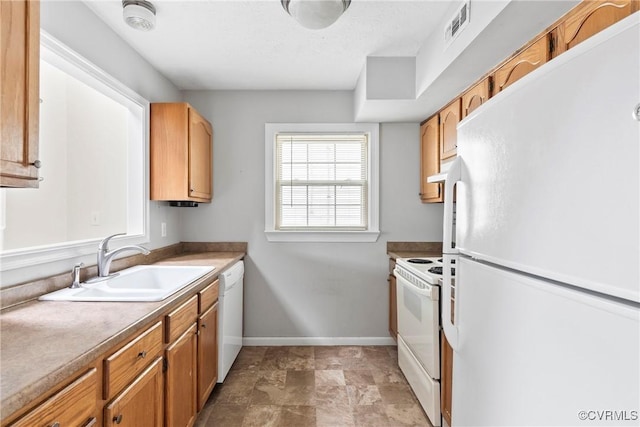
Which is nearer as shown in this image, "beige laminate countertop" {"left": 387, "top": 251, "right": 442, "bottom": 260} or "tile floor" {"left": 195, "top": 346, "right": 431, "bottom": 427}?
"tile floor" {"left": 195, "top": 346, "right": 431, "bottom": 427}

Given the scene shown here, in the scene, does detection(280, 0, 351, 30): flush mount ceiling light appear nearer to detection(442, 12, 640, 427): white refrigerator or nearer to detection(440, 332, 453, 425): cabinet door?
detection(442, 12, 640, 427): white refrigerator

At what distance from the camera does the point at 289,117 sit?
312 centimetres

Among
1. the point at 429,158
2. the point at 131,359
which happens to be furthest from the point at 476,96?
the point at 131,359

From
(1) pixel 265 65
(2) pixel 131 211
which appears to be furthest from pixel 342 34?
(2) pixel 131 211

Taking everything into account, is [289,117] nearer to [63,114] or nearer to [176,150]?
[176,150]

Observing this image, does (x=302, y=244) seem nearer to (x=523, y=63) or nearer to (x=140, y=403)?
(x=140, y=403)

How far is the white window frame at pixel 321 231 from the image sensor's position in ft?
10.2

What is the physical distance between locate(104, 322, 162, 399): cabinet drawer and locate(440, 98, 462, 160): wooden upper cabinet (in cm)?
219

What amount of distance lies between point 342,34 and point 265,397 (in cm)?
253

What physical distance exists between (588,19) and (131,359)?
2.07 m

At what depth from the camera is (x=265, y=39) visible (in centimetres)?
218

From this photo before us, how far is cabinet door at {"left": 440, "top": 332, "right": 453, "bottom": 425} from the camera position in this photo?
1.76m

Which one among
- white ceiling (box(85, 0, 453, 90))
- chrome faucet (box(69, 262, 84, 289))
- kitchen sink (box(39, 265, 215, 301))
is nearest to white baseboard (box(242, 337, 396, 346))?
kitchen sink (box(39, 265, 215, 301))

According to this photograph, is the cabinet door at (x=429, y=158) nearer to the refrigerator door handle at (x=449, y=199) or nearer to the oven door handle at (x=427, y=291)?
the oven door handle at (x=427, y=291)
